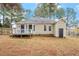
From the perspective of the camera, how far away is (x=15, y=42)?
116 m

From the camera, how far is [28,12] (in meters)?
116

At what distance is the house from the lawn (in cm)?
8

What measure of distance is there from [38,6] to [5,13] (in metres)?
0.38

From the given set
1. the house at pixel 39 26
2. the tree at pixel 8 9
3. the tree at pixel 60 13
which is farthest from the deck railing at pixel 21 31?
the tree at pixel 60 13

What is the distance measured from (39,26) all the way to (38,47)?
0.78ft

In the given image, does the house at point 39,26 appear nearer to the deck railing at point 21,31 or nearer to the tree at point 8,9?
the deck railing at point 21,31

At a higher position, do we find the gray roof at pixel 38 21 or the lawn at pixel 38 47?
the gray roof at pixel 38 21

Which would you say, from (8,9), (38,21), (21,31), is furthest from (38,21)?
(8,9)

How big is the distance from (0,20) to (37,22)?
0.42 m

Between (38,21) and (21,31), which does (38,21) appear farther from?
(21,31)

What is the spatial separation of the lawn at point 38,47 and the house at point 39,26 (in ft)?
0.26

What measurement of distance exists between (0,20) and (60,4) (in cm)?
70

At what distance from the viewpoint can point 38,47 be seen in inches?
4562

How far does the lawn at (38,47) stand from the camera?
11588cm
